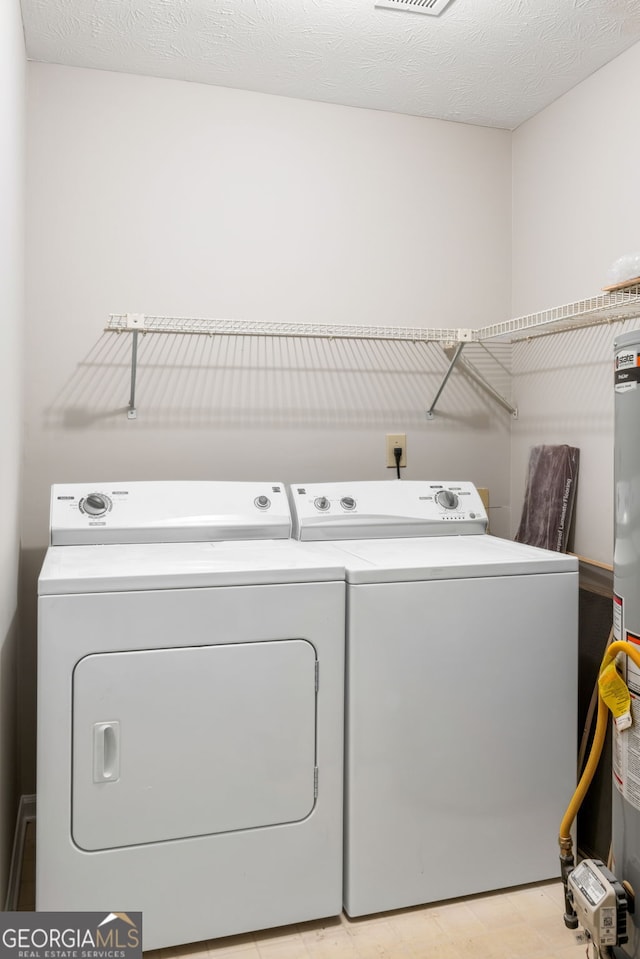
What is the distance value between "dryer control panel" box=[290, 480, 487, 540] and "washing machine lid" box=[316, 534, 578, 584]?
0.33ft

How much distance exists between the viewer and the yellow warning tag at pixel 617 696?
136 cm

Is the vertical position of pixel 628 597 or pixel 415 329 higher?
pixel 415 329

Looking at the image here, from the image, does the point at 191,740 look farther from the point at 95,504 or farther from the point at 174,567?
the point at 95,504

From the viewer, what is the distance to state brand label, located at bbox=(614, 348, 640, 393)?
1363 millimetres

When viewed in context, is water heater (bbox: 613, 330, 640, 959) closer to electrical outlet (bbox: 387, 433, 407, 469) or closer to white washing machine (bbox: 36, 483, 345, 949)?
white washing machine (bbox: 36, 483, 345, 949)

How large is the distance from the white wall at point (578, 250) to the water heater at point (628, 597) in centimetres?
86

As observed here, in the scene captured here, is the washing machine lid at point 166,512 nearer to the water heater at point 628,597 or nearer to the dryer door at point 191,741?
the dryer door at point 191,741

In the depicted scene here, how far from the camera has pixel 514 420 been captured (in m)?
2.84

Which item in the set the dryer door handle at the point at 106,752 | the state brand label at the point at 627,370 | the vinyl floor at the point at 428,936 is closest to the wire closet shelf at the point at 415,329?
the state brand label at the point at 627,370

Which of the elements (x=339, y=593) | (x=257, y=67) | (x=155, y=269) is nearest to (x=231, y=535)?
(x=339, y=593)

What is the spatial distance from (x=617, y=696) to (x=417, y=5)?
71.8 inches

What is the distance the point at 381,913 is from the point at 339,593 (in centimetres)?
83

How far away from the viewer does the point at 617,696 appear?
4.48ft

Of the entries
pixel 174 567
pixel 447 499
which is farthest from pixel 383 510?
pixel 174 567
